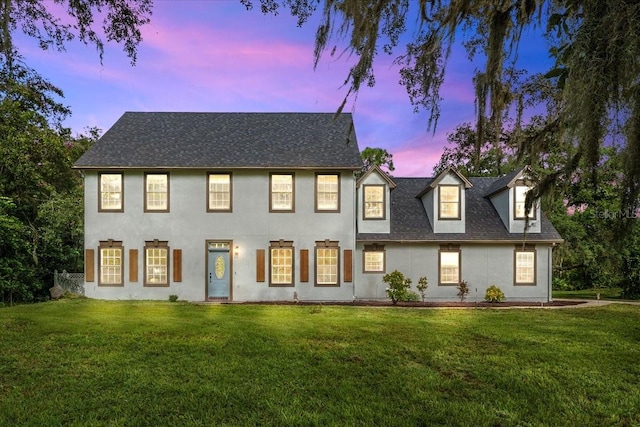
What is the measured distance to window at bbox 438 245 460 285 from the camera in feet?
54.2

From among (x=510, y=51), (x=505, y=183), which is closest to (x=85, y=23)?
(x=510, y=51)

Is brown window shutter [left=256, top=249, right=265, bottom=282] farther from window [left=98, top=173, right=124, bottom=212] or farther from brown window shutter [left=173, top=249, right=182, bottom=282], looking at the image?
window [left=98, top=173, right=124, bottom=212]

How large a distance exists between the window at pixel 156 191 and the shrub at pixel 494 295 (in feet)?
43.6

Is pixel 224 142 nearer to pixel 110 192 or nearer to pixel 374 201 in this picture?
pixel 110 192

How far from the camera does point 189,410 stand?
15.7ft

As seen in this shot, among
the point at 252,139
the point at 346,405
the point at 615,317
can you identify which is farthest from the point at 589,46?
the point at 252,139

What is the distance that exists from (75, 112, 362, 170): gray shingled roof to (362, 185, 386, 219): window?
1429 mm

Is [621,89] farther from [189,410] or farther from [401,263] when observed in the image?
[401,263]

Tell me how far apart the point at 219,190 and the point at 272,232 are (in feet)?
9.00

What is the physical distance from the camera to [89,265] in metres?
15.7

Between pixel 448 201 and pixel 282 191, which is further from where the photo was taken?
pixel 448 201

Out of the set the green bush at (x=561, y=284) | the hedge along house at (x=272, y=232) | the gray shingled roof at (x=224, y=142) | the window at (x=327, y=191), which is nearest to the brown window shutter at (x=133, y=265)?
the hedge along house at (x=272, y=232)

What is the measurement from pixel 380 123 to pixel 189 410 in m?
7.29

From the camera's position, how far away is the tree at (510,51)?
2949 mm
